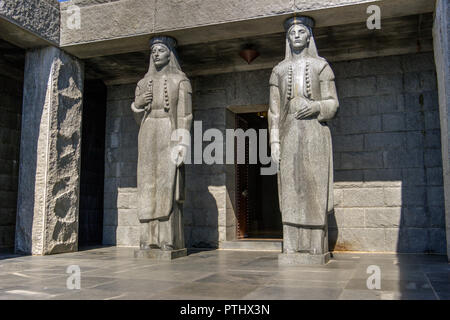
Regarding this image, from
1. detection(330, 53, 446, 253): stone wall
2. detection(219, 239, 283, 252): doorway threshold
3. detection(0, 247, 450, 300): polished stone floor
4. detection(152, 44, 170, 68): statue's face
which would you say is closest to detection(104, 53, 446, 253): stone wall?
detection(330, 53, 446, 253): stone wall

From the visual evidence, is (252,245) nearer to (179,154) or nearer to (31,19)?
(179,154)

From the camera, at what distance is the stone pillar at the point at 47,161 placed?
5879 millimetres

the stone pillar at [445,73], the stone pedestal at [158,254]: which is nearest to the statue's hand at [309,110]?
the stone pillar at [445,73]

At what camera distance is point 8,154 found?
23.6 feet

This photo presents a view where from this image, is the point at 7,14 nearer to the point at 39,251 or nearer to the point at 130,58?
the point at 130,58

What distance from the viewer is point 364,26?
5762mm

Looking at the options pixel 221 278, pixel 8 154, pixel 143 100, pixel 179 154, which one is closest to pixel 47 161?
pixel 143 100

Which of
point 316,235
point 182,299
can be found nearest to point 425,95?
point 316,235

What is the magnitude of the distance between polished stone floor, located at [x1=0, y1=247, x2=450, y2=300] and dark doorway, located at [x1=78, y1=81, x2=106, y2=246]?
3.13m

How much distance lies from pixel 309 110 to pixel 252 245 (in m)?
2.60

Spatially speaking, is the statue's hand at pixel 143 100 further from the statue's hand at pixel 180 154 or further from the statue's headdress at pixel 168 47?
the statue's hand at pixel 180 154

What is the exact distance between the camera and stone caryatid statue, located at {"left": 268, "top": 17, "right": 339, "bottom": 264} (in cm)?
484

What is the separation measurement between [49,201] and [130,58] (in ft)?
8.09
